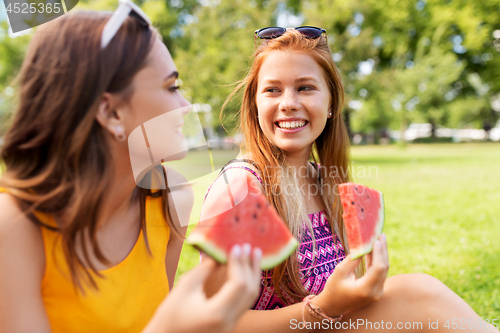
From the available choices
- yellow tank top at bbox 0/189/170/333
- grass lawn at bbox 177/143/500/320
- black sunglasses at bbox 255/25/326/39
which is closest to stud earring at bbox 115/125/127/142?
yellow tank top at bbox 0/189/170/333

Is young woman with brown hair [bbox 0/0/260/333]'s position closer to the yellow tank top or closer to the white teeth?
the yellow tank top

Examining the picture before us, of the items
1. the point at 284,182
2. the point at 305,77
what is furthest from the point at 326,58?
the point at 284,182

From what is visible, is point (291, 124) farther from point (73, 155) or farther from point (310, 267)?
point (73, 155)

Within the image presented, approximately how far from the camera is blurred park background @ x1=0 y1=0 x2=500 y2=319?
4.52 meters

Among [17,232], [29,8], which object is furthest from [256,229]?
[29,8]

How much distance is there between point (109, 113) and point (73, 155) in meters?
0.22

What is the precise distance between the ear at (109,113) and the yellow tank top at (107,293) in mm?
473

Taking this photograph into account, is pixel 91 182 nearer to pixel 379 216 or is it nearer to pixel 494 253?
pixel 379 216

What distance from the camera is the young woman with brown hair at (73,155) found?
1.38 meters

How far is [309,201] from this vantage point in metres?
2.58

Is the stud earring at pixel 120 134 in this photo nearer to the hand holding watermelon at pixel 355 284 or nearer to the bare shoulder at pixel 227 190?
the bare shoulder at pixel 227 190

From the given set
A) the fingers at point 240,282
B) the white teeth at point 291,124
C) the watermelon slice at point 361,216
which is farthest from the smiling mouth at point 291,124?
the fingers at point 240,282

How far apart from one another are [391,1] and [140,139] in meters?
32.0

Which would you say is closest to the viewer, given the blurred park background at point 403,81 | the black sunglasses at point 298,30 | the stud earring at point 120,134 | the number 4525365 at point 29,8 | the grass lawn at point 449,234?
the stud earring at point 120,134
